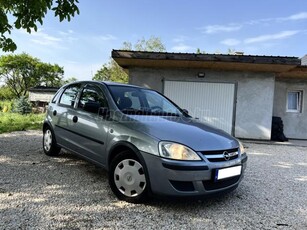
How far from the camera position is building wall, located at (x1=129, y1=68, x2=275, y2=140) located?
31.1ft

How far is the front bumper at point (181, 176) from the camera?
291 centimetres

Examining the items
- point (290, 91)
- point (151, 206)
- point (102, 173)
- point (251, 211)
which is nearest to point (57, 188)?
point (102, 173)

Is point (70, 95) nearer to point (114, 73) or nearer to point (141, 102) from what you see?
point (141, 102)

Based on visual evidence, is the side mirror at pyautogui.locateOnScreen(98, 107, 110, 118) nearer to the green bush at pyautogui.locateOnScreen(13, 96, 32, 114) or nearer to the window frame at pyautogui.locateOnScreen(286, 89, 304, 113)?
the window frame at pyautogui.locateOnScreen(286, 89, 304, 113)

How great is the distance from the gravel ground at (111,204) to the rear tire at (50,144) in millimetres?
320

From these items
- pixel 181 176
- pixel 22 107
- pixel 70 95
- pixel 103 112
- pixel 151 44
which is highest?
pixel 151 44

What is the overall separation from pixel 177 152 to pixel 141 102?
1.63m

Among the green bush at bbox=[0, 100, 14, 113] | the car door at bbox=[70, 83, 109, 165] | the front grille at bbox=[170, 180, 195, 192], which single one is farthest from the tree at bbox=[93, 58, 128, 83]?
the front grille at bbox=[170, 180, 195, 192]

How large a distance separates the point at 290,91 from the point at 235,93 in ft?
10.7

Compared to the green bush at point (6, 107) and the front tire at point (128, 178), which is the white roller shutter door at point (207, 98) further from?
the green bush at point (6, 107)

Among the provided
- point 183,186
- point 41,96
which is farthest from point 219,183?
point 41,96

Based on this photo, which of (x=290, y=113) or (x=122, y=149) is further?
(x=290, y=113)

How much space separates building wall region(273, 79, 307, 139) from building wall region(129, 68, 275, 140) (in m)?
1.73

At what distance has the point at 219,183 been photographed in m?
3.15
